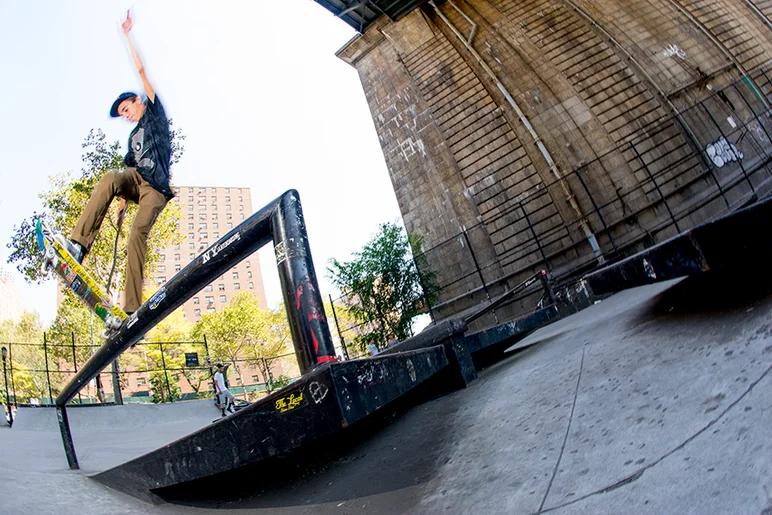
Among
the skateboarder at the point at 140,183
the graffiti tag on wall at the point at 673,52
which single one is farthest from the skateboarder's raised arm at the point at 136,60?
the graffiti tag on wall at the point at 673,52

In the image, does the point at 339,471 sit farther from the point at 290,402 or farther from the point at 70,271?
the point at 70,271

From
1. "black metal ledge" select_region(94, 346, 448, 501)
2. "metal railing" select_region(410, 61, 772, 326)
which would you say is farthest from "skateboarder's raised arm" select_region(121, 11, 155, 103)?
"metal railing" select_region(410, 61, 772, 326)

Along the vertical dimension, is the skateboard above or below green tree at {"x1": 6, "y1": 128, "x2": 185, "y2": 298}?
below

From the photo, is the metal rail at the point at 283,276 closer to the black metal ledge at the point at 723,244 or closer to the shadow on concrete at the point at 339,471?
the shadow on concrete at the point at 339,471

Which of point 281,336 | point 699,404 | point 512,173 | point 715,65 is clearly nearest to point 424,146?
point 512,173

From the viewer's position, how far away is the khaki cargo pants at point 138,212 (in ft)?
7.11

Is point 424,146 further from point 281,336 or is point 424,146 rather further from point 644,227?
point 281,336

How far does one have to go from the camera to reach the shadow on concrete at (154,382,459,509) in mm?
1506

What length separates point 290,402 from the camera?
107cm

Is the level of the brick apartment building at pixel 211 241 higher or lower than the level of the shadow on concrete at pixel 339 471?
higher

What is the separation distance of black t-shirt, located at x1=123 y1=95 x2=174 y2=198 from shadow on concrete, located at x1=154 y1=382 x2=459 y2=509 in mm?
1774

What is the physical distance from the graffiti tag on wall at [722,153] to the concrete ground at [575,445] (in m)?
11.7

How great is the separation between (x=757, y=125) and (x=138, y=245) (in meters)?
16.8

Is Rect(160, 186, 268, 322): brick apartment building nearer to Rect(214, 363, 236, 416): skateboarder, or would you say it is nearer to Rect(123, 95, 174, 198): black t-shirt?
Rect(214, 363, 236, 416): skateboarder
